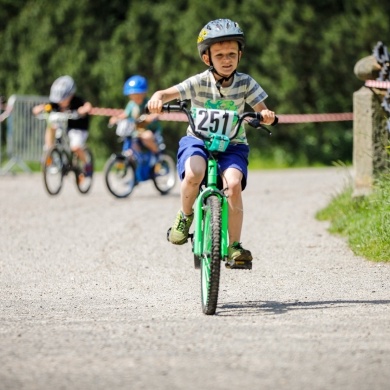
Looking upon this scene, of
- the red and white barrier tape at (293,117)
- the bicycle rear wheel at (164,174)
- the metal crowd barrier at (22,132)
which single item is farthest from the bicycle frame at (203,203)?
the red and white barrier tape at (293,117)

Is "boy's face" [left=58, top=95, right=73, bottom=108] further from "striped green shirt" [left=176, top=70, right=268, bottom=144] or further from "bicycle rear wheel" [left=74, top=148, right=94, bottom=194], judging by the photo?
"striped green shirt" [left=176, top=70, right=268, bottom=144]

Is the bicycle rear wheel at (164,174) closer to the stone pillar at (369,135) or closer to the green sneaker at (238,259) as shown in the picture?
the stone pillar at (369,135)

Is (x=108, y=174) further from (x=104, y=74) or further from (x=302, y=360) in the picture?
(x=302, y=360)

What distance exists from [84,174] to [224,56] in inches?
375

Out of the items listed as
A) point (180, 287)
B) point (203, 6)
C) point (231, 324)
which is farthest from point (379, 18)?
point (231, 324)

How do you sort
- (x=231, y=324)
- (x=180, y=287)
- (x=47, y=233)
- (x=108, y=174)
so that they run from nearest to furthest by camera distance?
1. (x=231, y=324)
2. (x=180, y=287)
3. (x=47, y=233)
4. (x=108, y=174)

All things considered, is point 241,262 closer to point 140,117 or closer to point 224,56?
point 224,56

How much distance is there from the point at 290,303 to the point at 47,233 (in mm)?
4975

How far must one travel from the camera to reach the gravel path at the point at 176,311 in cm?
529

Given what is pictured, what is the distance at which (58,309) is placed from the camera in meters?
7.30

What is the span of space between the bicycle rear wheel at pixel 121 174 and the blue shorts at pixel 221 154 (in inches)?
340

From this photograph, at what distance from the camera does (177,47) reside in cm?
2377

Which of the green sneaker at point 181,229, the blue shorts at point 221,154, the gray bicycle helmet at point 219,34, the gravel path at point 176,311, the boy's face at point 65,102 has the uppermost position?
the boy's face at point 65,102

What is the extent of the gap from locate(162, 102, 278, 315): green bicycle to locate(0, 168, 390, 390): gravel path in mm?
240
